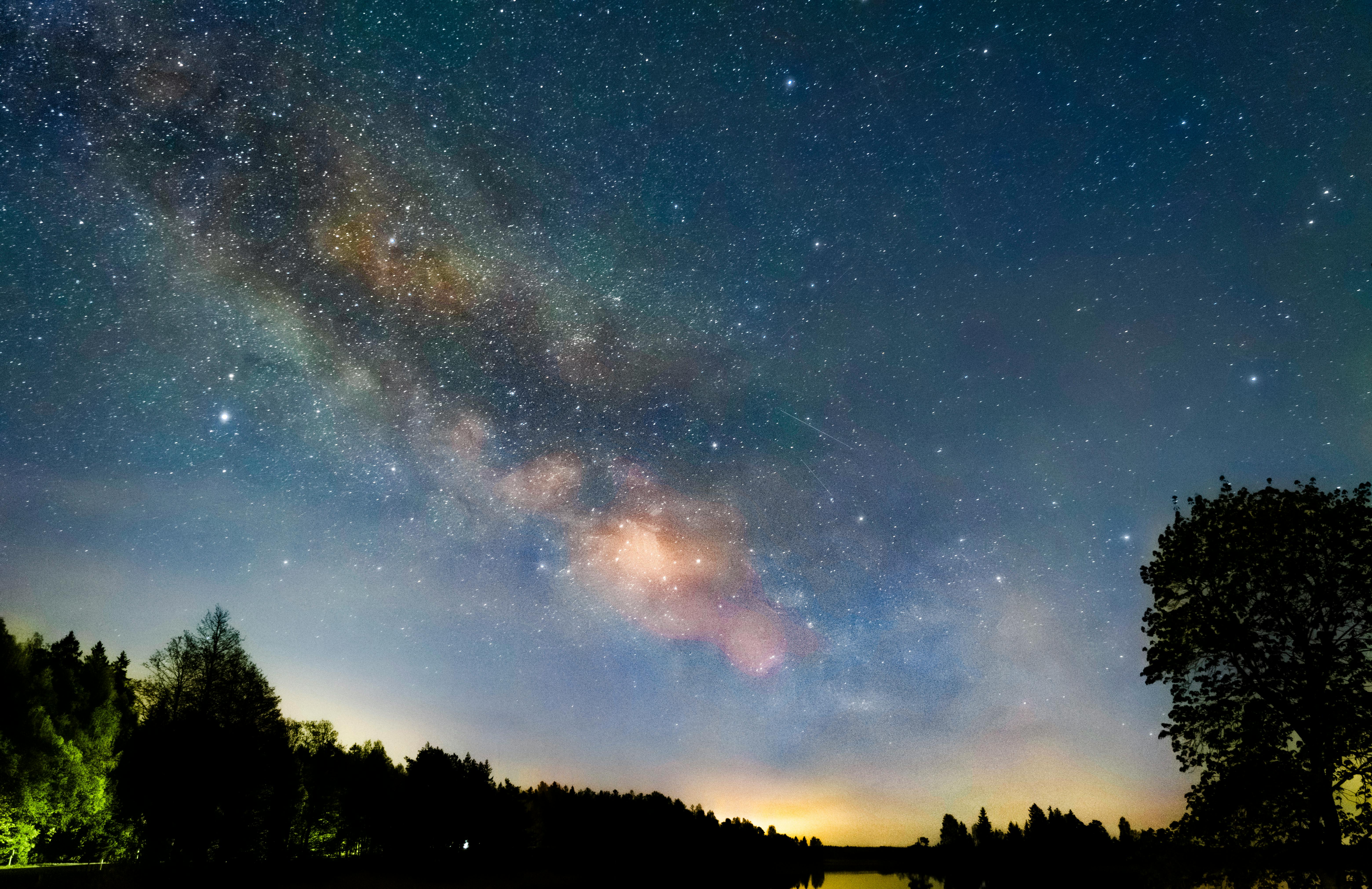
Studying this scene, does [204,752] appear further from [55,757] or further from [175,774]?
[55,757]

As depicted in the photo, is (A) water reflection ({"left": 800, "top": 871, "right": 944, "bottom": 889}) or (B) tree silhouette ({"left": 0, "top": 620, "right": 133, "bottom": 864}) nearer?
(B) tree silhouette ({"left": 0, "top": 620, "right": 133, "bottom": 864})


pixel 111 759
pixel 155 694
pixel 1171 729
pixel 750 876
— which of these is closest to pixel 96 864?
pixel 111 759

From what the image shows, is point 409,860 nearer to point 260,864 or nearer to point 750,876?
point 260,864

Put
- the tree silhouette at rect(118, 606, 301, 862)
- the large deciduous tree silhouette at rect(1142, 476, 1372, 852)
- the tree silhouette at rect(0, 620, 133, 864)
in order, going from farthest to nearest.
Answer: the tree silhouette at rect(118, 606, 301, 862) < the tree silhouette at rect(0, 620, 133, 864) < the large deciduous tree silhouette at rect(1142, 476, 1372, 852)

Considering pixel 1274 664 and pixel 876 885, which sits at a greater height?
pixel 1274 664

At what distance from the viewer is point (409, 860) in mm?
73688

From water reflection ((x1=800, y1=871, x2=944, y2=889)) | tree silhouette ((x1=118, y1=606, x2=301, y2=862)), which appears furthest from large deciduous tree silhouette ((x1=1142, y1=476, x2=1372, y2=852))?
water reflection ((x1=800, y1=871, x2=944, y2=889))

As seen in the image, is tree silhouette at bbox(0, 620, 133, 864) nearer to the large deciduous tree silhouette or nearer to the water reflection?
the large deciduous tree silhouette

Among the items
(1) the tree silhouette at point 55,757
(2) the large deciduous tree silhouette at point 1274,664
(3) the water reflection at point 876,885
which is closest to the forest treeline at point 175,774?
(1) the tree silhouette at point 55,757

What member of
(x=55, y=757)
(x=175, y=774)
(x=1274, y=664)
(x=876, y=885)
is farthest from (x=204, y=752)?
(x=876, y=885)

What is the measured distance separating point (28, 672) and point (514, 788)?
70.3m

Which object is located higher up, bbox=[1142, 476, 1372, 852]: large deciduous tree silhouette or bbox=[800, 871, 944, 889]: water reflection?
bbox=[1142, 476, 1372, 852]: large deciduous tree silhouette

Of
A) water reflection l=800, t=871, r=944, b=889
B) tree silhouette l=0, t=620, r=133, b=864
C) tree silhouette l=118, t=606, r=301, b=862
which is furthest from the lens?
water reflection l=800, t=871, r=944, b=889

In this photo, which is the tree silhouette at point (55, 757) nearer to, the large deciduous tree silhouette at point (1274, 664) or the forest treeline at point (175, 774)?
the forest treeline at point (175, 774)
